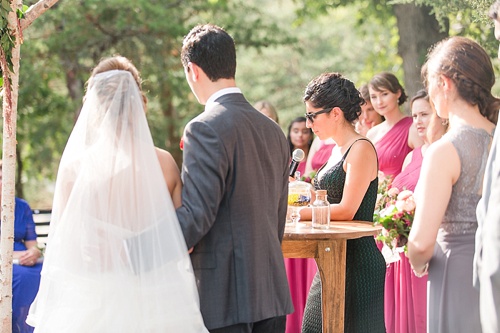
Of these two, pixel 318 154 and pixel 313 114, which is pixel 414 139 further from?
pixel 313 114

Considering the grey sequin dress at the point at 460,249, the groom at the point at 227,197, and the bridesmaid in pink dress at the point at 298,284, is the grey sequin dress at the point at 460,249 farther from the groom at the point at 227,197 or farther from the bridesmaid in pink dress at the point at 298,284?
the bridesmaid in pink dress at the point at 298,284

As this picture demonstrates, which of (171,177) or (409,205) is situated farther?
(409,205)

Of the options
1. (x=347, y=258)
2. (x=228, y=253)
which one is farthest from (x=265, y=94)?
(x=228, y=253)

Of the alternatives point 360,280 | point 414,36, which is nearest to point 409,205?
point 360,280

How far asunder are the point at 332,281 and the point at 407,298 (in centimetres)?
148

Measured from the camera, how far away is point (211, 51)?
3080 millimetres

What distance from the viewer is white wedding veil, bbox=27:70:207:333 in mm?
2900

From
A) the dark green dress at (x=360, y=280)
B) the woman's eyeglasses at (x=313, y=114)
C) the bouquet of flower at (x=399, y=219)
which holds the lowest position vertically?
the dark green dress at (x=360, y=280)

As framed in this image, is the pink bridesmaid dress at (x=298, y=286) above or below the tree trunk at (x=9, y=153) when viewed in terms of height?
below

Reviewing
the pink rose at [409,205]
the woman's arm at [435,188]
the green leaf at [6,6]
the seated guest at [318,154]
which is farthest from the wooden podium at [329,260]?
the seated guest at [318,154]

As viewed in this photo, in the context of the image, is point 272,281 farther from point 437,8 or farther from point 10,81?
point 437,8

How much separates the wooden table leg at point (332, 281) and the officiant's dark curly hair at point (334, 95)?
79 cm

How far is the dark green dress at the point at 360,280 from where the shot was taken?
415 centimetres

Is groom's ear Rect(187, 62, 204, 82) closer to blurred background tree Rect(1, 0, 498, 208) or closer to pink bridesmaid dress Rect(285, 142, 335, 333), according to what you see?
pink bridesmaid dress Rect(285, 142, 335, 333)
